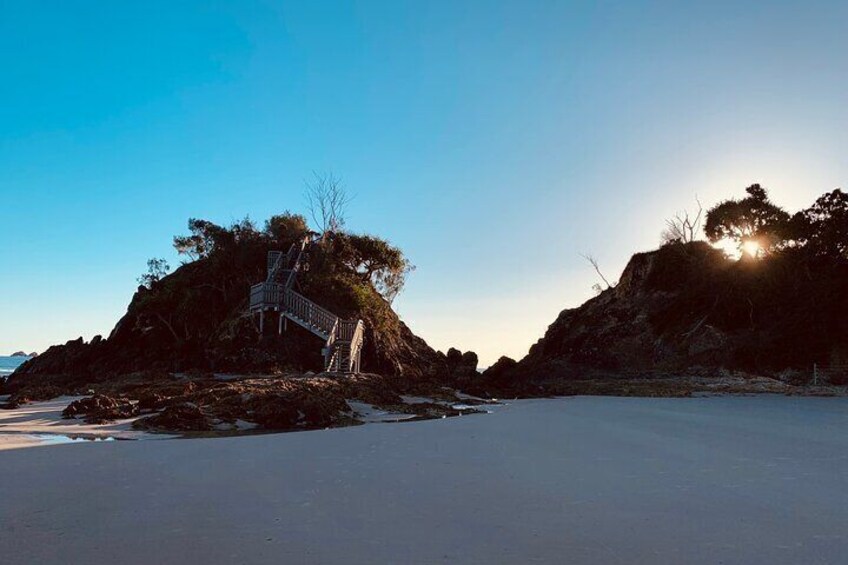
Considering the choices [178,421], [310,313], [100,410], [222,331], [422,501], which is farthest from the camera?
[222,331]

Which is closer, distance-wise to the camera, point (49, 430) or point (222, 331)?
point (49, 430)

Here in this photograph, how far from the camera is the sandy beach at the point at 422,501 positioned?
2637 mm

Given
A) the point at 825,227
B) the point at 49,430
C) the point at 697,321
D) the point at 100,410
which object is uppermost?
the point at 825,227

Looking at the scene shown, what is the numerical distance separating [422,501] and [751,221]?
124 feet

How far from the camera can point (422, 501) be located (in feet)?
11.9

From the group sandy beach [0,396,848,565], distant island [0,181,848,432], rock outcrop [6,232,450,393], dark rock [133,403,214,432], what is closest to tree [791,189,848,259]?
distant island [0,181,848,432]

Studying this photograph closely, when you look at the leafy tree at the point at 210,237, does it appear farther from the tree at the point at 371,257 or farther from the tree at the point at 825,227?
the tree at the point at 825,227

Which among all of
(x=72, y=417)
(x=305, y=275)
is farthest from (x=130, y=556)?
(x=305, y=275)

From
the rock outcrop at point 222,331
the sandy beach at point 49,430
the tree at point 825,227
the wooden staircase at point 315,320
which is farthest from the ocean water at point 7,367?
the tree at point 825,227

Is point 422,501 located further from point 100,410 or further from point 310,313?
point 310,313

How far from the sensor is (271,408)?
8656 mm

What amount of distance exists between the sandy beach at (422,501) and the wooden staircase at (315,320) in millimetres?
15032

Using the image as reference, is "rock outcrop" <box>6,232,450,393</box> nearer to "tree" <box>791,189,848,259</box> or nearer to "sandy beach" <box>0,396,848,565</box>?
"sandy beach" <box>0,396,848,565</box>

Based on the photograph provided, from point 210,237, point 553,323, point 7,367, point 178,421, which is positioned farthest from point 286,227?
point 7,367
